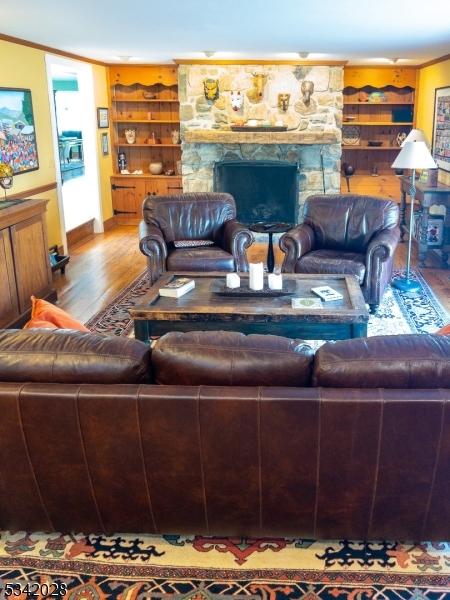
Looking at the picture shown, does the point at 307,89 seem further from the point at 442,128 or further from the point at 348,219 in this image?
the point at 348,219

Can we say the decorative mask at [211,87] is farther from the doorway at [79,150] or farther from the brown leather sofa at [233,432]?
the brown leather sofa at [233,432]

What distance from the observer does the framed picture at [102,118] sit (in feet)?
26.7

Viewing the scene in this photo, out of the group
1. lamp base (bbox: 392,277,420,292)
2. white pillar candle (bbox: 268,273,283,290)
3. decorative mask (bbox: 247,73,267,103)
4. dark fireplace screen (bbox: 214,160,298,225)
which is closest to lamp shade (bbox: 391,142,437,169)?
lamp base (bbox: 392,277,420,292)

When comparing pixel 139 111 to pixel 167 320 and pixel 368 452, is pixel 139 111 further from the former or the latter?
pixel 368 452

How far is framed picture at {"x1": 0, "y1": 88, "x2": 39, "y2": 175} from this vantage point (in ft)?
17.7

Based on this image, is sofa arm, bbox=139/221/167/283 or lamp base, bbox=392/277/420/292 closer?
sofa arm, bbox=139/221/167/283

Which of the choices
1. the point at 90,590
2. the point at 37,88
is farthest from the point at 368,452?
the point at 37,88

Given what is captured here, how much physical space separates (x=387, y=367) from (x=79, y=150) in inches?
292

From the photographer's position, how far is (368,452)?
1879mm

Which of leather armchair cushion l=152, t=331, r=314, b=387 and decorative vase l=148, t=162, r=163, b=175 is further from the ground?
decorative vase l=148, t=162, r=163, b=175

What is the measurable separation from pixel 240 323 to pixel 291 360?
153 centimetres

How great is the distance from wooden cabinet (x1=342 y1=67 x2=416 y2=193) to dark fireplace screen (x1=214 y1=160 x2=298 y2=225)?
1.33 meters

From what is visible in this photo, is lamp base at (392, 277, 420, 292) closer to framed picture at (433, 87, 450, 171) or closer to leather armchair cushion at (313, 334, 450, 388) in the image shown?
framed picture at (433, 87, 450, 171)

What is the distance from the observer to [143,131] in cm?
888
